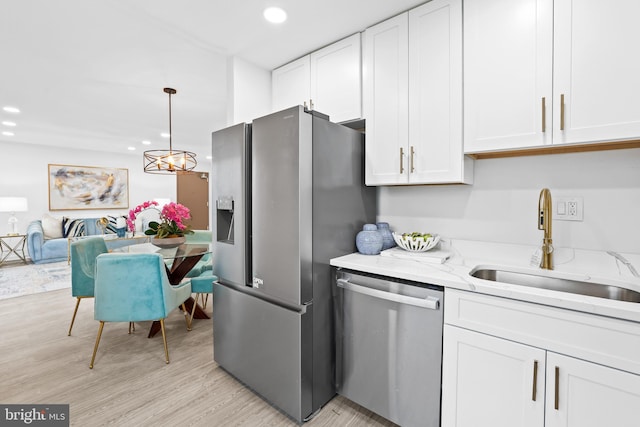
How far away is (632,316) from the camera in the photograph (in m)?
0.96

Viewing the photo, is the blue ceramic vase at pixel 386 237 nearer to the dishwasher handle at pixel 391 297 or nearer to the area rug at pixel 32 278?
the dishwasher handle at pixel 391 297

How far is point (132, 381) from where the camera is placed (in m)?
2.05

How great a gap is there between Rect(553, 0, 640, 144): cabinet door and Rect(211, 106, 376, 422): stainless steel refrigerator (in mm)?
1105

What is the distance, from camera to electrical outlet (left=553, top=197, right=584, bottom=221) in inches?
61.5

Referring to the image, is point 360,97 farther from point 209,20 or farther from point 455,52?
point 209,20

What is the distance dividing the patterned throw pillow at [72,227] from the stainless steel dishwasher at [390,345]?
6.87m

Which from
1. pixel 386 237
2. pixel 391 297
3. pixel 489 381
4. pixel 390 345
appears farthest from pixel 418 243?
pixel 489 381

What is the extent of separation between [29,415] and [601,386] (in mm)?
2882

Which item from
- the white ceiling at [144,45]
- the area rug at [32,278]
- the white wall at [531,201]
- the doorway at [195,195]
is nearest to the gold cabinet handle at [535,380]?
the white wall at [531,201]

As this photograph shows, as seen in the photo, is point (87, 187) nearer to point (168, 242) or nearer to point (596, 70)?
point (168, 242)

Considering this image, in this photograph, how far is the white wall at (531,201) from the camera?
4.81 ft

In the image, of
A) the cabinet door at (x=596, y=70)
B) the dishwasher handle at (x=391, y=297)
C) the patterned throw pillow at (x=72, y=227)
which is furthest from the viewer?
the patterned throw pillow at (x=72, y=227)

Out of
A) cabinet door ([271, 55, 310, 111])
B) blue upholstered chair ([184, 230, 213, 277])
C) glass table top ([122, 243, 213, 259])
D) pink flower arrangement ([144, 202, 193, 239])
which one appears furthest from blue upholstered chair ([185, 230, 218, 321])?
cabinet door ([271, 55, 310, 111])

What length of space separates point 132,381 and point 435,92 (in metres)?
2.77
